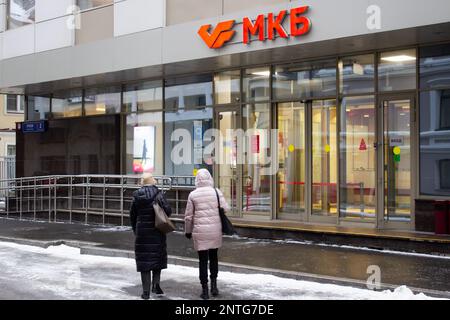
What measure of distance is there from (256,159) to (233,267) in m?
6.12

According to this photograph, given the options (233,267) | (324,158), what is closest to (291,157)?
(324,158)

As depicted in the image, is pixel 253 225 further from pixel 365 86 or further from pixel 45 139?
pixel 45 139

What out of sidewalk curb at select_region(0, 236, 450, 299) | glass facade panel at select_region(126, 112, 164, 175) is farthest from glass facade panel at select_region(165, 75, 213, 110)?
sidewalk curb at select_region(0, 236, 450, 299)

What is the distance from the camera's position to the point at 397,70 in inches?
522

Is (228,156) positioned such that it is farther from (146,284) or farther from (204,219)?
(146,284)

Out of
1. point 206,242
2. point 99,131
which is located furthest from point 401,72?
point 99,131

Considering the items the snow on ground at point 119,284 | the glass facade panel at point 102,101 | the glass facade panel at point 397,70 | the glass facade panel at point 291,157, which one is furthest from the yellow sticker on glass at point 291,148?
the glass facade panel at point 102,101

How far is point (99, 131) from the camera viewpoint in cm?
1969

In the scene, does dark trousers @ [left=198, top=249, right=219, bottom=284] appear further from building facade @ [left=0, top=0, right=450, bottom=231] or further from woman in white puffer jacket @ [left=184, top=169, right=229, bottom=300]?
building facade @ [left=0, top=0, right=450, bottom=231]

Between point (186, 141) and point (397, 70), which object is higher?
point (397, 70)

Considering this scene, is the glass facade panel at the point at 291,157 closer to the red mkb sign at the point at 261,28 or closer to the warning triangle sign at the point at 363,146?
the warning triangle sign at the point at 363,146

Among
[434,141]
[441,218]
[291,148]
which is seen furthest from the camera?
[291,148]
